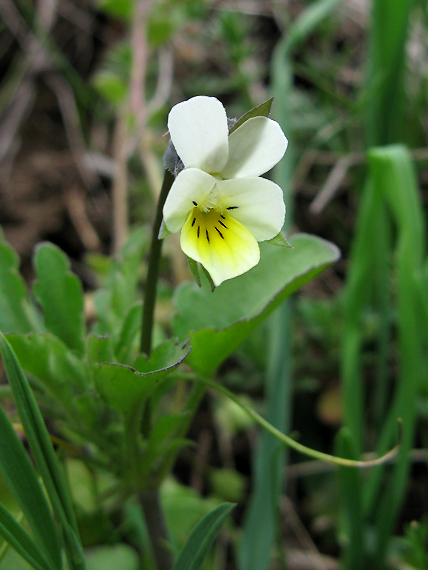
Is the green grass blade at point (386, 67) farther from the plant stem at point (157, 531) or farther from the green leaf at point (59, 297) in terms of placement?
the plant stem at point (157, 531)

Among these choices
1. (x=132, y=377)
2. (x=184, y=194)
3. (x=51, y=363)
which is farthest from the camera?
(x=51, y=363)

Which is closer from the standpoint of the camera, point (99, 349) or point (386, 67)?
point (99, 349)

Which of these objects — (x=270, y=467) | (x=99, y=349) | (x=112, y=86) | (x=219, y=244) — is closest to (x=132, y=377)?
(x=99, y=349)

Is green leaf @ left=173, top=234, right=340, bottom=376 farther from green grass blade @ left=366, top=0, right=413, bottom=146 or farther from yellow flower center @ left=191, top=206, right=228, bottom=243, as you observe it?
green grass blade @ left=366, top=0, right=413, bottom=146

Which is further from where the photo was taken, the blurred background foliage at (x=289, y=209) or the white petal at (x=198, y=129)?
the blurred background foliage at (x=289, y=209)

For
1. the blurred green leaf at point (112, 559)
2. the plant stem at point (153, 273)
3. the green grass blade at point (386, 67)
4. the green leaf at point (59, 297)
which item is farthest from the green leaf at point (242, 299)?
the green grass blade at point (386, 67)

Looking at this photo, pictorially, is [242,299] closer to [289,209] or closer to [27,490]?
[27,490]

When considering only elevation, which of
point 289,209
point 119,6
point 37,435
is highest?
point 119,6

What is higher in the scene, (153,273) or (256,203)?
(256,203)
